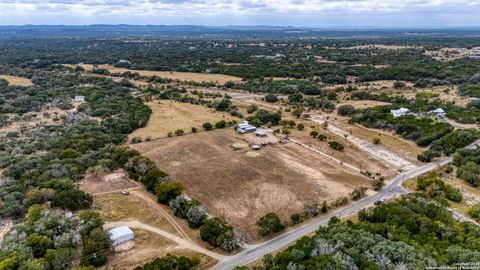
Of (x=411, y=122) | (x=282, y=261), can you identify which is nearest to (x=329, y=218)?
(x=282, y=261)

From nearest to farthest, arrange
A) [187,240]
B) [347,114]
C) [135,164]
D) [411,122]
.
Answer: [187,240]
[135,164]
[411,122]
[347,114]

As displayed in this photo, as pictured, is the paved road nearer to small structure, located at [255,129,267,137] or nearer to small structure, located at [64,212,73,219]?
small structure, located at [64,212,73,219]

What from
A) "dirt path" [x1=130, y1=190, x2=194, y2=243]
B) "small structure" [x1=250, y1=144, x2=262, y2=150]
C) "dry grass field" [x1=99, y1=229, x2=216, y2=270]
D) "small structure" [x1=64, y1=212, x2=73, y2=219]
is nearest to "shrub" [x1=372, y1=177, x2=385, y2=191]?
"small structure" [x1=250, y1=144, x2=262, y2=150]

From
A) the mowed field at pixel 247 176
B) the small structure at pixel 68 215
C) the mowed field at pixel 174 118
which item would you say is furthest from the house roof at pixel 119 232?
the mowed field at pixel 174 118

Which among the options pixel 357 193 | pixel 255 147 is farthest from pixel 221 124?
pixel 357 193

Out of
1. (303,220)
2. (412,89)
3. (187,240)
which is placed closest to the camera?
(187,240)

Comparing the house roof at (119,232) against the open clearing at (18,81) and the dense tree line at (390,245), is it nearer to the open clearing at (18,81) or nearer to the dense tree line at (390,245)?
the dense tree line at (390,245)

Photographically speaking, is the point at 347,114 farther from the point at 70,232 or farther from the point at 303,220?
the point at 70,232
